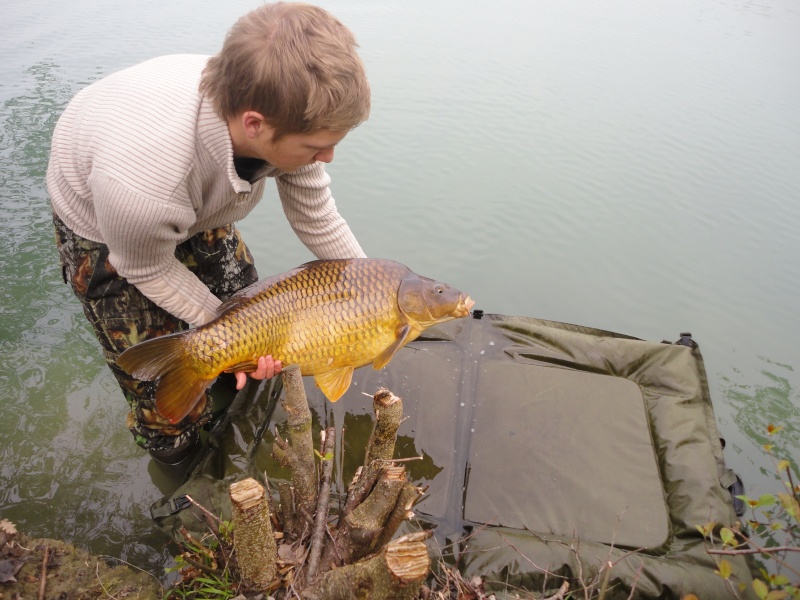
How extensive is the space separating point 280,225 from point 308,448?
314 cm

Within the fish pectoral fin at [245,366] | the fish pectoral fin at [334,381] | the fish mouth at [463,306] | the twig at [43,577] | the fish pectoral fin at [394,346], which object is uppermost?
the fish mouth at [463,306]

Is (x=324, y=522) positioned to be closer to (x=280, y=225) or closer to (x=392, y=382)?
(x=392, y=382)

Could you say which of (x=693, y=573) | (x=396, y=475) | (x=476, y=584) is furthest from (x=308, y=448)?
(x=693, y=573)

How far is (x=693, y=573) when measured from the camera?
6.91 feet

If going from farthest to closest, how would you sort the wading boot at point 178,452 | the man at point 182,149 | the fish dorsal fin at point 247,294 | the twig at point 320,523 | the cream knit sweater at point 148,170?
the wading boot at point 178,452 → the fish dorsal fin at point 247,294 → the twig at point 320,523 → the cream knit sweater at point 148,170 → the man at point 182,149

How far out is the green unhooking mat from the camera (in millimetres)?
2178

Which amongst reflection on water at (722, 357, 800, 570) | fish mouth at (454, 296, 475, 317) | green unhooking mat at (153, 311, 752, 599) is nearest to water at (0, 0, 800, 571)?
reflection on water at (722, 357, 800, 570)

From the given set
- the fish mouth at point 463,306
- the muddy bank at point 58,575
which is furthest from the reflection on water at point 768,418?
the muddy bank at point 58,575

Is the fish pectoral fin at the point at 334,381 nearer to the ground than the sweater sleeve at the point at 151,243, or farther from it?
nearer to the ground

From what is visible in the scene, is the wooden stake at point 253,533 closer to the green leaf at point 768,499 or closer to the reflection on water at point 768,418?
the green leaf at point 768,499

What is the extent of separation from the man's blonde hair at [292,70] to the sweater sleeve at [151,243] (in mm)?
383

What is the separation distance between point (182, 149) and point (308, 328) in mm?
693

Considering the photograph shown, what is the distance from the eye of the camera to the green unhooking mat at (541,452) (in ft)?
A: 7.14

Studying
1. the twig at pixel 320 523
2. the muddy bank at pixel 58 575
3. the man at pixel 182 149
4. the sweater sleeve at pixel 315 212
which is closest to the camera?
the man at pixel 182 149
